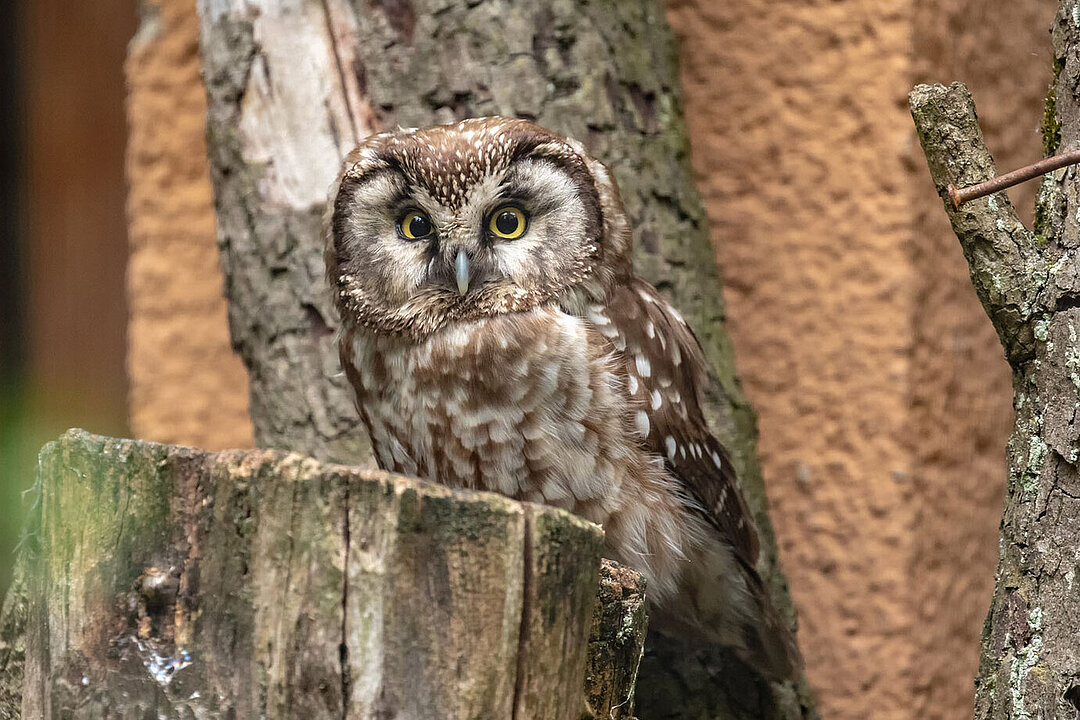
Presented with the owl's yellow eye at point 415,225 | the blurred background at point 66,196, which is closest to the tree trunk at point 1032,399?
the owl's yellow eye at point 415,225

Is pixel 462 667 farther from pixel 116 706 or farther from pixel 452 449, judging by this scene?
pixel 452 449

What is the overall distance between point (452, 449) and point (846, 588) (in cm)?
136

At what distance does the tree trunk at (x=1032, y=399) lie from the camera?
6.01 ft

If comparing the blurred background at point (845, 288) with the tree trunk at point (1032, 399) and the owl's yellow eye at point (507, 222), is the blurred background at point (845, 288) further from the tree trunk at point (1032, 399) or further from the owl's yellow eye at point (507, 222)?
the tree trunk at point (1032, 399)

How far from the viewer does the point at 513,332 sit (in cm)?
250

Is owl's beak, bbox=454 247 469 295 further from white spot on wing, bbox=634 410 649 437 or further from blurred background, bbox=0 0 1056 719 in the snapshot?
blurred background, bbox=0 0 1056 719

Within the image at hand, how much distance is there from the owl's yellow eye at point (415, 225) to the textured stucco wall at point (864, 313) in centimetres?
122

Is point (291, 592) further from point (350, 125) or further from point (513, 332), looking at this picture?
point (350, 125)

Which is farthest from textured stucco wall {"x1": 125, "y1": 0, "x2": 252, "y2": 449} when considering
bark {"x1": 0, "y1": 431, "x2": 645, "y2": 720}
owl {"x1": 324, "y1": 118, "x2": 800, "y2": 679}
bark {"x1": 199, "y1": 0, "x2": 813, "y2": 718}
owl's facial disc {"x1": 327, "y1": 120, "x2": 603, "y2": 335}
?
bark {"x1": 0, "y1": 431, "x2": 645, "y2": 720}

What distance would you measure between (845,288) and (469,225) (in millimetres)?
1316

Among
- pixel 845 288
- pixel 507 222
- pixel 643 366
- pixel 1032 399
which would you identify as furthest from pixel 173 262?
pixel 1032 399

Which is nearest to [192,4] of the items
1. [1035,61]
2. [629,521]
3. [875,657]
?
[629,521]

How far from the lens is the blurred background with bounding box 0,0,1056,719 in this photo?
127 inches

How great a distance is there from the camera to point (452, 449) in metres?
2.57
